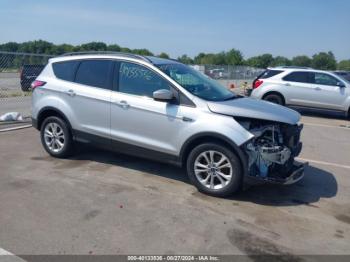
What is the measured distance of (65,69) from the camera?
6406mm

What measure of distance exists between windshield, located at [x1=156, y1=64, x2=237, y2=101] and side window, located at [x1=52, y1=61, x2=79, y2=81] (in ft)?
5.36

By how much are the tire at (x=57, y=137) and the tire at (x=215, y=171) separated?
2.31 meters

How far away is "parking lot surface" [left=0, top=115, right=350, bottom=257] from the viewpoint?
3.74 meters

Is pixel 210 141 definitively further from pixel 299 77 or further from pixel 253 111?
pixel 299 77

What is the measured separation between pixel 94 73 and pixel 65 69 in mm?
666

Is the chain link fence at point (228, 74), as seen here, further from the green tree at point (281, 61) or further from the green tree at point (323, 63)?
the green tree at point (323, 63)

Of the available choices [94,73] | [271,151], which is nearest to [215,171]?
[271,151]

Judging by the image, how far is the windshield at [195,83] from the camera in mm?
5410

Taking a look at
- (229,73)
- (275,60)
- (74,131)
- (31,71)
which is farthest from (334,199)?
(275,60)

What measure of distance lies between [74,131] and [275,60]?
8733 centimetres

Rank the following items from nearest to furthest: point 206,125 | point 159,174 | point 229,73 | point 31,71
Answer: point 206,125 < point 159,174 < point 31,71 < point 229,73

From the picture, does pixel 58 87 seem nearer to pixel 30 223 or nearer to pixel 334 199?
pixel 30 223

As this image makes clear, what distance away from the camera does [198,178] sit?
5141mm

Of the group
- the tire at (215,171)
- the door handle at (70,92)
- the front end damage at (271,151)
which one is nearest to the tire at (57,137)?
the door handle at (70,92)
